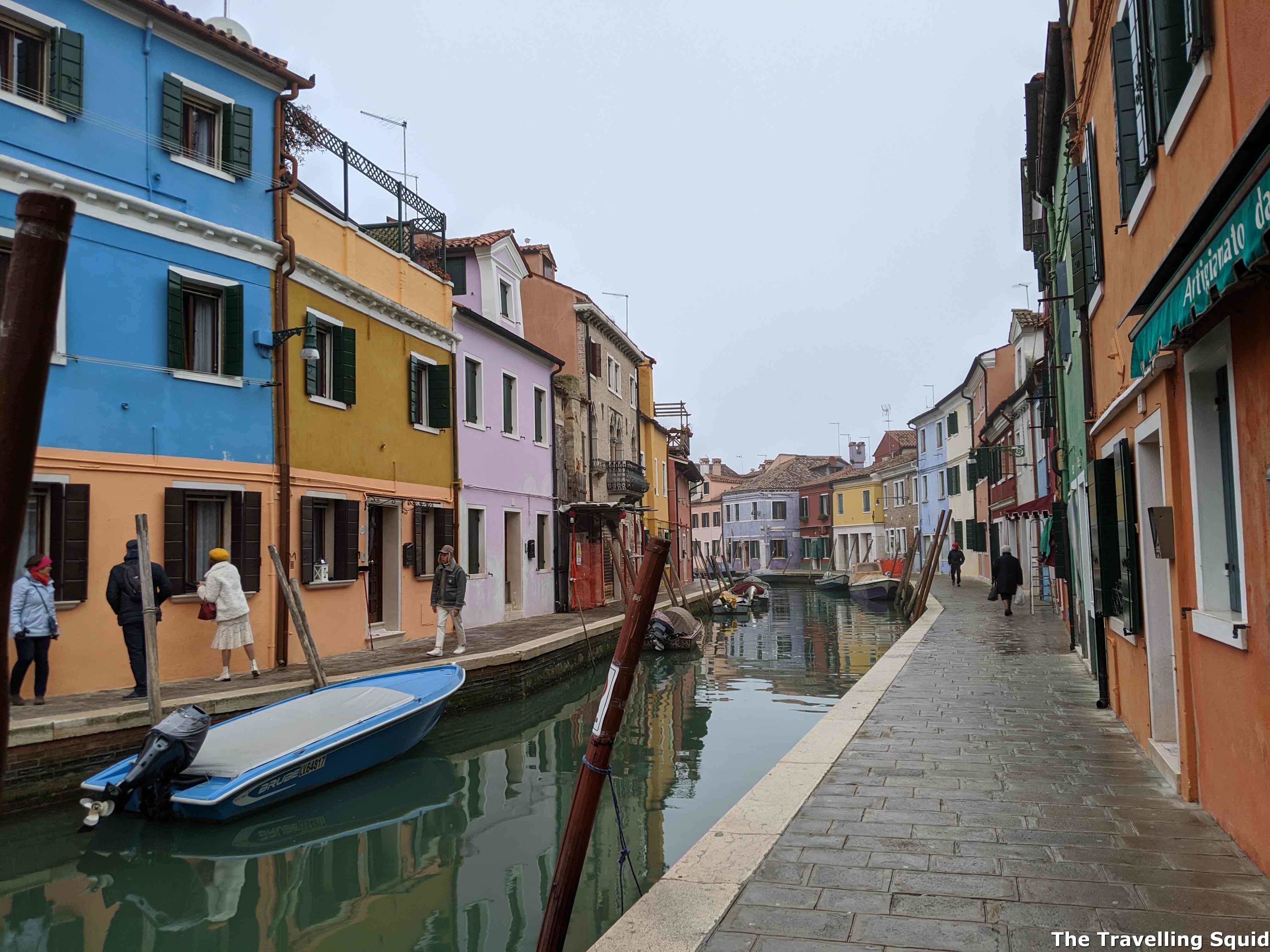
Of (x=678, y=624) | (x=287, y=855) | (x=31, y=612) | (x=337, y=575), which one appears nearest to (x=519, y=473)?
(x=678, y=624)

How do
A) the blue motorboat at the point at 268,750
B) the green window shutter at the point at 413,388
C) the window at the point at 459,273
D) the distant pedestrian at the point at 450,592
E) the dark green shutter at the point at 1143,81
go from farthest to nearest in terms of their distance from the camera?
the window at the point at 459,273 < the green window shutter at the point at 413,388 < the distant pedestrian at the point at 450,592 < the blue motorboat at the point at 268,750 < the dark green shutter at the point at 1143,81

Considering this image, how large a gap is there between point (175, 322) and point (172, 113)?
244 centimetres

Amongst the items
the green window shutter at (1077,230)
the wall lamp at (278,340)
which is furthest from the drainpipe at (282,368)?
the green window shutter at (1077,230)

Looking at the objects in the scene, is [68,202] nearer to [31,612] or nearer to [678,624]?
[31,612]

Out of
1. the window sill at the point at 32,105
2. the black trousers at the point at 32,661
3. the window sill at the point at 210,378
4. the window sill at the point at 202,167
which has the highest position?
the window sill at the point at 202,167

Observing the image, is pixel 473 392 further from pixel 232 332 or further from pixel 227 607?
pixel 227 607

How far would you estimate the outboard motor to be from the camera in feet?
23.6

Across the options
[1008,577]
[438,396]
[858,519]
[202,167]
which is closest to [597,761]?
[202,167]

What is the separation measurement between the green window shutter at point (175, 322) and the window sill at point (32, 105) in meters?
1.88

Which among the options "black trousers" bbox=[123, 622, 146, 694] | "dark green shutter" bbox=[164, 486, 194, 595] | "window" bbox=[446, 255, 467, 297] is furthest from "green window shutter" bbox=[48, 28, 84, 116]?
"window" bbox=[446, 255, 467, 297]

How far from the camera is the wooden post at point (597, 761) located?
3809 mm

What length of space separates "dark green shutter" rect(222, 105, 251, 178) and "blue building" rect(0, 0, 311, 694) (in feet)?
0.06

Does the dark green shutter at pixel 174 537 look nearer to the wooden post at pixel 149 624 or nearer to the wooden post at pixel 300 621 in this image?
the wooden post at pixel 300 621

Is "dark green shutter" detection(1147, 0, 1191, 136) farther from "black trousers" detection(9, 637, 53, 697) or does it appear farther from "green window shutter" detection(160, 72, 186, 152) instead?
"green window shutter" detection(160, 72, 186, 152)
